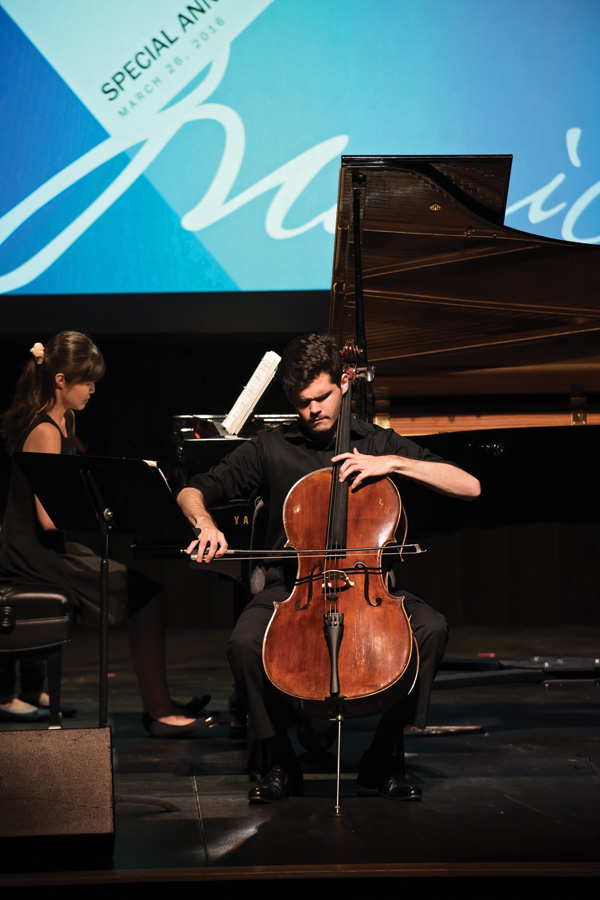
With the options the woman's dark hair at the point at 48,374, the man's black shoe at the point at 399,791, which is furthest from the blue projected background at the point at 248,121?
the man's black shoe at the point at 399,791

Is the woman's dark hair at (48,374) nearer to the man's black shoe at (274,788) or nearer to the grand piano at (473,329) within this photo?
the grand piano at (473,329)

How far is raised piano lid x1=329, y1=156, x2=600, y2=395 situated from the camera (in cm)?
274

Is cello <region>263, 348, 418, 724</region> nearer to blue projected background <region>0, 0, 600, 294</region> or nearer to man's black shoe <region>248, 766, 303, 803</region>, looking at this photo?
man's black shoe <region>248, 766, 303, 803</region>

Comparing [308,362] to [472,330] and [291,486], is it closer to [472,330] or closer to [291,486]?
[291,486]

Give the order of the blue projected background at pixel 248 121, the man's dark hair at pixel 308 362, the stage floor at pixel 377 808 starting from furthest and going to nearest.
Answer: the blue projected background at pixel 248 121, the man's dark hair at pixel 308 362, the stage floor at pixel 377 808

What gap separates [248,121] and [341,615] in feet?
8.57

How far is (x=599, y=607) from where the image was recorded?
5023mm

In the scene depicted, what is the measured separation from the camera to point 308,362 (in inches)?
94.5

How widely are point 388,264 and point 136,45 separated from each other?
1626 millimetres

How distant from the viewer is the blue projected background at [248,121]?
3.96m

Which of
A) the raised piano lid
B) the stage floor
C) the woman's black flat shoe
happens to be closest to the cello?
the stage floor

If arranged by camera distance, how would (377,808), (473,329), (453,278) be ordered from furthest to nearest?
(473,329) < (453,278) < (377,808)

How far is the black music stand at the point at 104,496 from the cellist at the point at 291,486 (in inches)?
4.5

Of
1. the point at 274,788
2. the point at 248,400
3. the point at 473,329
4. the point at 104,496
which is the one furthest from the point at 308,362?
the point at 473,329
